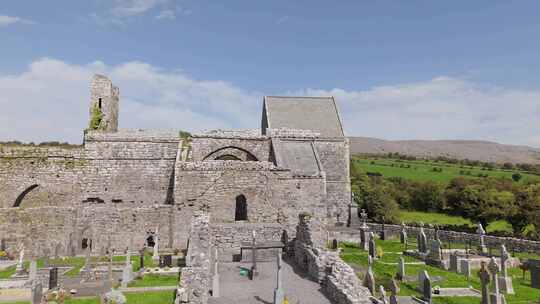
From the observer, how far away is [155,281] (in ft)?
42.9

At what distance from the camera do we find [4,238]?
17375 mm

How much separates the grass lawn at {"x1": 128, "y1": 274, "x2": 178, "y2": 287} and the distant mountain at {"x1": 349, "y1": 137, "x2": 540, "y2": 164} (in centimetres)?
12076

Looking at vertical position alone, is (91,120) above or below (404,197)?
above

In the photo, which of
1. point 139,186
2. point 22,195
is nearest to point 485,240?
point 139,186

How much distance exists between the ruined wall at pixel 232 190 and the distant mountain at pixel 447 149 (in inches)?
4441

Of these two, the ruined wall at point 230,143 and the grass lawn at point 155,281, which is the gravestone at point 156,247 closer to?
the grass lawn at point 155,281

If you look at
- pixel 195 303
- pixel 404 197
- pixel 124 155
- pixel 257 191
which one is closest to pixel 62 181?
pixel 124 155

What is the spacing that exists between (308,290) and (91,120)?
19.4 meters

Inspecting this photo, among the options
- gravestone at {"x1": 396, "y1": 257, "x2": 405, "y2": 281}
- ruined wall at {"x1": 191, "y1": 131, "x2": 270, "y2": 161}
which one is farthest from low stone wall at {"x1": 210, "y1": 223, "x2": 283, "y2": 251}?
ruined wall at {"x1": 191, "y1": 131, "x2": 270, "y2": 161}

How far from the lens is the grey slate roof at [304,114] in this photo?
3025cm

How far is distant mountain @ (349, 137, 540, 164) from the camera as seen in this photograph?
13425 cm

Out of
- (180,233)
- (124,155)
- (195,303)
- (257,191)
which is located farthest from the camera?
(124,155)

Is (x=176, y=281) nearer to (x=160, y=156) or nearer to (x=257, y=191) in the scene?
(x=257, y=191)

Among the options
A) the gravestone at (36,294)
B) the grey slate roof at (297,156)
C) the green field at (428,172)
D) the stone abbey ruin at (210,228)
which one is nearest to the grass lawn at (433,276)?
the stone abbey ruin at (210,228)
